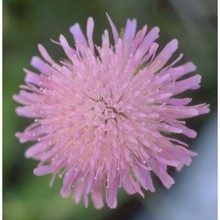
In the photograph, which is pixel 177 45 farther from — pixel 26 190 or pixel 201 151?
pixel 26 190

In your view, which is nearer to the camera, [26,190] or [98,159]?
[98,159]

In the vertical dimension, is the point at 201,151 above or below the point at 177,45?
below

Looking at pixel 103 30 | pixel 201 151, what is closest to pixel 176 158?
pixel 201 151
